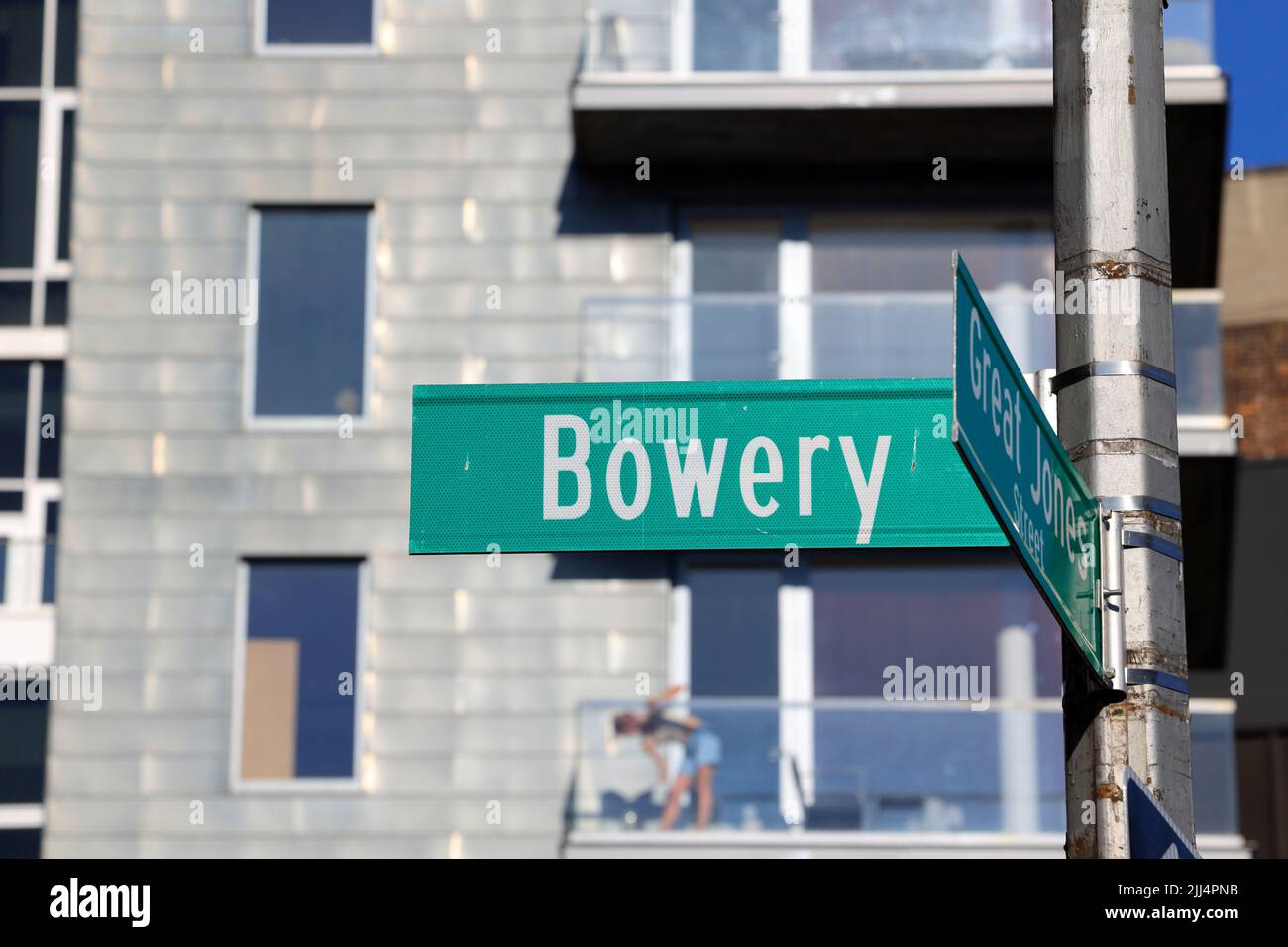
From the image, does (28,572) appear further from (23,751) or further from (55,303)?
(55,303)

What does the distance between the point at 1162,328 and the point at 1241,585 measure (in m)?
21.3

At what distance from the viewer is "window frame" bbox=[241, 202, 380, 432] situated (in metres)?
15.7

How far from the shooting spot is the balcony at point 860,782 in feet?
45.9

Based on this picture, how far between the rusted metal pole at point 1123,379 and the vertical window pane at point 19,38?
14.1 metres

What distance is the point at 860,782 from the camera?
14.1 m

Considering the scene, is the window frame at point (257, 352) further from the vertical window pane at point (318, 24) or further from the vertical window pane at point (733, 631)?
the vertical window pane at point (733, 631)

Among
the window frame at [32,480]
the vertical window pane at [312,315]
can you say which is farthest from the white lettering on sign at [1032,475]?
the window frame at [32,480]

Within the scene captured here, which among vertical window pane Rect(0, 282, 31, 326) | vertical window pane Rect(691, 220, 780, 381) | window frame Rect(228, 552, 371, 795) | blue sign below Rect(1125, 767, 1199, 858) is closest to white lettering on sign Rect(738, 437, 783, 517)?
blue sign below Rect(1125, 767, 1199, 858)

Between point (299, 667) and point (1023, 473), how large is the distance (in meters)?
12.0

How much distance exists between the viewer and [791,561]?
15.3 meters

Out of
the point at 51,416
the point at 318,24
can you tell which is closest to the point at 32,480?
the point at 51,416

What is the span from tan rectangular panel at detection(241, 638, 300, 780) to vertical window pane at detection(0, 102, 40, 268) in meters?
4.27
